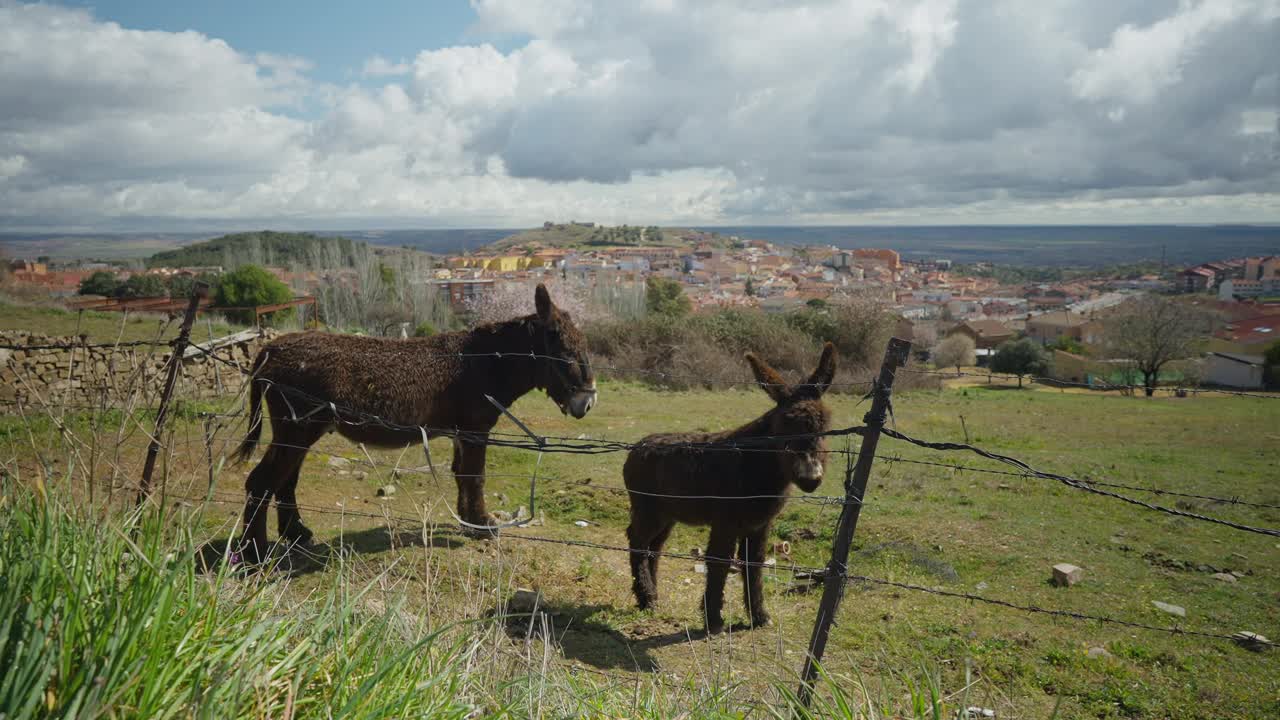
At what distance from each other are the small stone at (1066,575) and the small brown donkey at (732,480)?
2942 millimetres

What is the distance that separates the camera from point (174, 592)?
2.49 metres

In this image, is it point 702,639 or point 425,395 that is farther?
point 425,395

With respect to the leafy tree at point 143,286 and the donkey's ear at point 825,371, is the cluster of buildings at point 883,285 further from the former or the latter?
the donkey's ear at point 825,371

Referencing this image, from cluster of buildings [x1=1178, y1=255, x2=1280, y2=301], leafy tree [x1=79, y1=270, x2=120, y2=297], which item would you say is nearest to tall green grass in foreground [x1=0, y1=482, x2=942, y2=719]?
leafy tree [x1=79, y1=270, x2=120, y2=297]

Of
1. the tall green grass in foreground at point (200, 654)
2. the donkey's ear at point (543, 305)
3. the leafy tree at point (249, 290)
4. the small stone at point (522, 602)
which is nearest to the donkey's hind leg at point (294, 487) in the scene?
the small stone at point (522, 602)

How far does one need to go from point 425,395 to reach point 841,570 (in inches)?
173

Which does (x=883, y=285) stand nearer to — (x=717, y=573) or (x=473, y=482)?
(x=473, y=482)

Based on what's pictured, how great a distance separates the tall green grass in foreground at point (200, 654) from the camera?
2.06 meters

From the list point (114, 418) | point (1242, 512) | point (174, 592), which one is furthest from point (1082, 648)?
point (114, 418)

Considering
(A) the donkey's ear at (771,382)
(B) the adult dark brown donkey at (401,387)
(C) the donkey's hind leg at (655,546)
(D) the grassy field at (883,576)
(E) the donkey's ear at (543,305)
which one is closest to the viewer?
(D) the grassy field at (883,576)

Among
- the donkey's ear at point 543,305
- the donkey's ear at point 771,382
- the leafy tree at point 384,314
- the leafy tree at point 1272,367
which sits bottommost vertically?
the leafy tree at point 1272,367

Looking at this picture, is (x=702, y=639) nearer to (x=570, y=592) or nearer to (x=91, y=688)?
(x=570, y=592)

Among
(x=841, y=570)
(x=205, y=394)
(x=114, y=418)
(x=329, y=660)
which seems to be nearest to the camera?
(x=329, y=660)

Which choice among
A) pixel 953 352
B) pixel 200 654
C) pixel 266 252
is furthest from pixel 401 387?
pixel 266 252
